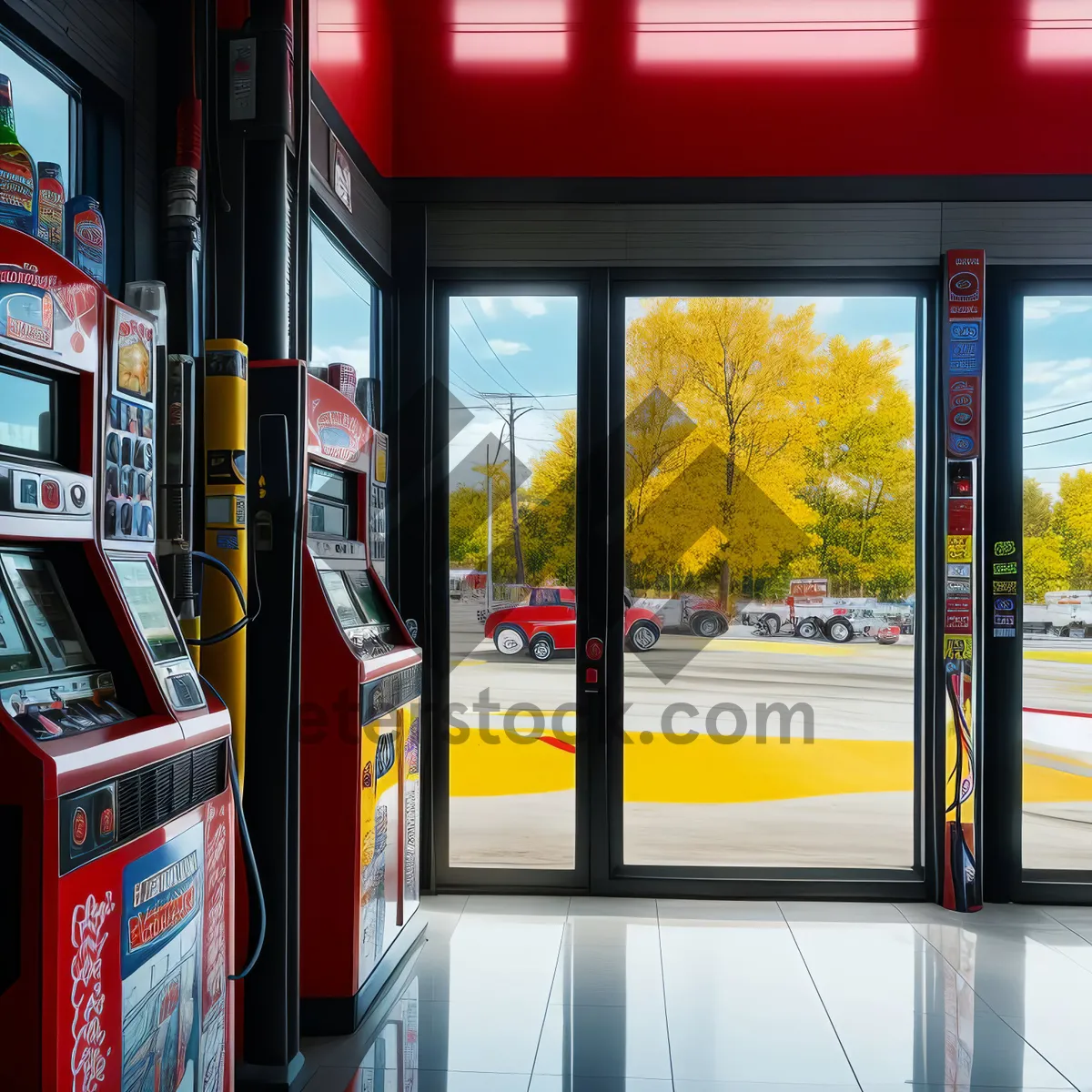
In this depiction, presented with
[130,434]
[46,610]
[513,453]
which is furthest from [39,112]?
[513,453]

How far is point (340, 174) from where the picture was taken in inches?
143

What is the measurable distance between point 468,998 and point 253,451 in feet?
6.50

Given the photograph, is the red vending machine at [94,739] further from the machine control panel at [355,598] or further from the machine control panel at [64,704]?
the machine control panel at [355,598]

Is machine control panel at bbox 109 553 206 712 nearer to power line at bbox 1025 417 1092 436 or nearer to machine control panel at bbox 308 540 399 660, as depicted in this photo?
machine control panel at bbox 308 540 399 660

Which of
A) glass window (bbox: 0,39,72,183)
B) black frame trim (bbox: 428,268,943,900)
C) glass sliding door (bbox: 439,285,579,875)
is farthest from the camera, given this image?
glass sliding door (bbox: 439,285,579,875)

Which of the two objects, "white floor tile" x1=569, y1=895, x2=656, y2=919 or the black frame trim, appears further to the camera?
the black frame trim

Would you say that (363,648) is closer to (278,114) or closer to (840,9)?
(278,114)

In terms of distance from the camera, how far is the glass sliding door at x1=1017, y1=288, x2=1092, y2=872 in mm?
4383

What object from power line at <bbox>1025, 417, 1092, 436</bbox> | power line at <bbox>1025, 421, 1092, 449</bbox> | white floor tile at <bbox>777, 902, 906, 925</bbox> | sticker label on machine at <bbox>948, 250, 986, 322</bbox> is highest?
sticker label on machine at <bbox>948, 250, 986, 322</bbox>

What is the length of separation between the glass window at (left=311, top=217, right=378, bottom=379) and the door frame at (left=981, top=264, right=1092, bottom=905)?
9.19 ft

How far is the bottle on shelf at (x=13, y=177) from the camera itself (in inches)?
69.7

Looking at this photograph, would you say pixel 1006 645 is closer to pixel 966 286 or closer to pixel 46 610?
pixel 966 286

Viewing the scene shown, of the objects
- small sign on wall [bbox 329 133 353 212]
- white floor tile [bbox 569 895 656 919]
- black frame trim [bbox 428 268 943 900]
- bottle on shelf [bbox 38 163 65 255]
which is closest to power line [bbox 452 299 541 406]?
black frame trim [bbox 428 268 943 900]

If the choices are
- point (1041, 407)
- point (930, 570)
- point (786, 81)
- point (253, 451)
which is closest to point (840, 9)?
point (786, 81)
